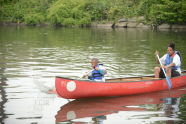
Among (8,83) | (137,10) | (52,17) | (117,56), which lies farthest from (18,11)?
(8,83)

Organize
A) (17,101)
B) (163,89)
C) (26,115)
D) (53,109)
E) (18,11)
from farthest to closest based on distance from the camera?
(18,11), (163,89), (17,101), (53,109), (26,115)

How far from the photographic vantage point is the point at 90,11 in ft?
209

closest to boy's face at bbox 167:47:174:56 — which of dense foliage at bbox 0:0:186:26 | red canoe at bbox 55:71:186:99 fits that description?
red canoe at bbox 55:71:186:99

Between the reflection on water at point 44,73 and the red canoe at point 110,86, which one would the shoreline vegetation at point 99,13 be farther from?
the red canoe at point 110,86

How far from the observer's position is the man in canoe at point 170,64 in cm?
1223

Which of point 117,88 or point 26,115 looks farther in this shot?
point 117,88

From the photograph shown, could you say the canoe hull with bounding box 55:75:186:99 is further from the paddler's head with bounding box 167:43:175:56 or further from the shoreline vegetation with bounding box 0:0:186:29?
the shoreline vegetation with bounding box 0:0:186:29

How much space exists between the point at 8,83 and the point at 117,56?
924 cm

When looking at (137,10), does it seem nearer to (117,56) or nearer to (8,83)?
(117,56)

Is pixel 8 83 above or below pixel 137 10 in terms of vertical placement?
below

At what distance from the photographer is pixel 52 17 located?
64500 mm

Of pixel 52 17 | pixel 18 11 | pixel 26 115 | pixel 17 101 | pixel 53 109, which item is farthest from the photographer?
pixel 18 11

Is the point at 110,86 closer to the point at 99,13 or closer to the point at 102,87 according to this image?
the point at 102,87

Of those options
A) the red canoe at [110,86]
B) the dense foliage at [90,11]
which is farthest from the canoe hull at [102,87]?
the dense foliage at [90,11]
